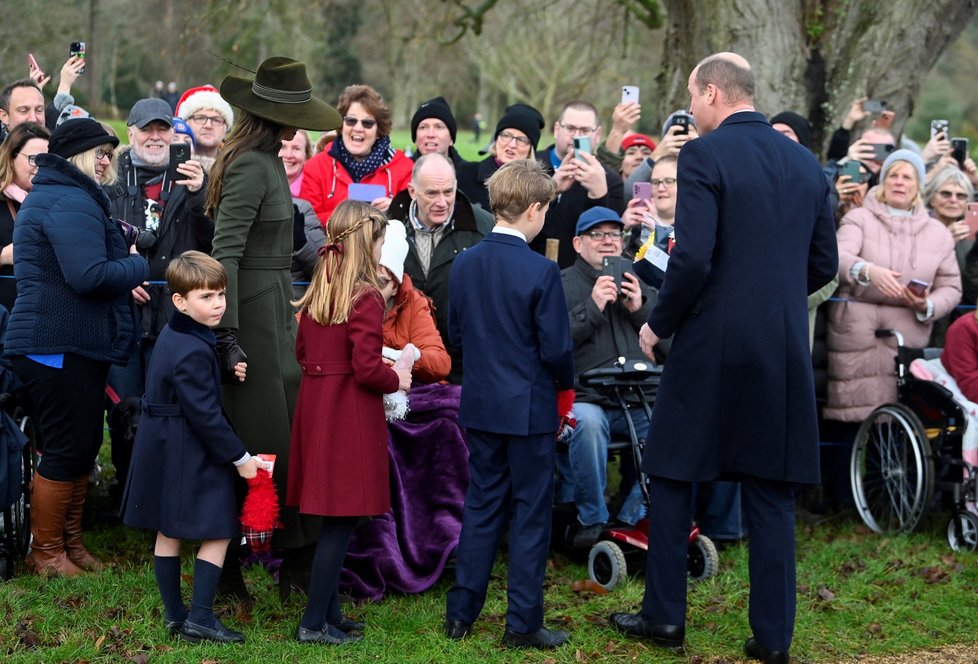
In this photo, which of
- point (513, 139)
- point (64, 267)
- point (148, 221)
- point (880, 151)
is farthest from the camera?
point (880, 151)

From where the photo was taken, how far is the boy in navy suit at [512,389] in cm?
493

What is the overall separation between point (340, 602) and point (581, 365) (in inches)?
73.6

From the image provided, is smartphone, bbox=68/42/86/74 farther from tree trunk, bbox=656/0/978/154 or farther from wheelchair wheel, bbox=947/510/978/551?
wheelchair wheel, bbox=947/510/978/551

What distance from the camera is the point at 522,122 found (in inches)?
308

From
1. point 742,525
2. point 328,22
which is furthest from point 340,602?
point 328,22

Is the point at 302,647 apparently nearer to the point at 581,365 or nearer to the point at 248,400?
the point at 248,400

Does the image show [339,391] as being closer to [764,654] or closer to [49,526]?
[49,526]

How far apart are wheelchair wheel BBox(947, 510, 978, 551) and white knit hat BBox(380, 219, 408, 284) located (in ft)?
11.4

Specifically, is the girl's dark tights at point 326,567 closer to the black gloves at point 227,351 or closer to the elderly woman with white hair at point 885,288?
the black gloves at point 227,351

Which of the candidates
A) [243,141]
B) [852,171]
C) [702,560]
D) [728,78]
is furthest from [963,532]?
[243,141]

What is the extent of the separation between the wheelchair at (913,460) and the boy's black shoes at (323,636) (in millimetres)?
3537

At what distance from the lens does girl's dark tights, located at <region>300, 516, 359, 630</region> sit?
5012mm

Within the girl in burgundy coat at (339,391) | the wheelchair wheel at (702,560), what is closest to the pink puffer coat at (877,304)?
the wheelchair wheel at (702,560)

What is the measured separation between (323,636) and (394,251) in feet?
5.87
